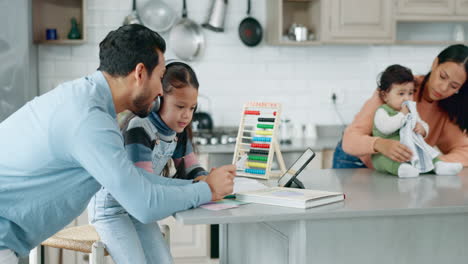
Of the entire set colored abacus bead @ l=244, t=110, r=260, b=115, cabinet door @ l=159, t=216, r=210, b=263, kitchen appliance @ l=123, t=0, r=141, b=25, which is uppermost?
kitchen appliance @ l=123, t=0, r=141, b=25

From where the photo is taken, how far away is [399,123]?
2.69 meters

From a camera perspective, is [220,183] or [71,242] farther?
[71,242]

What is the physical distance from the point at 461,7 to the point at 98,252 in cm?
346

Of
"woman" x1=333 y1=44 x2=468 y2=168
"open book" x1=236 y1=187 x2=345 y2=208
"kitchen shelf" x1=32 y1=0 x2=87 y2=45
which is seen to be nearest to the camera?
"open book" x1=236 y1=187 x2=345 y2=208

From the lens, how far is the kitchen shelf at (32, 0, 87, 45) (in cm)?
425

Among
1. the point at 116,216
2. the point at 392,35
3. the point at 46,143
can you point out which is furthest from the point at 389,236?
the point at 392,35

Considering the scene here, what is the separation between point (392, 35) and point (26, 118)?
325 cm

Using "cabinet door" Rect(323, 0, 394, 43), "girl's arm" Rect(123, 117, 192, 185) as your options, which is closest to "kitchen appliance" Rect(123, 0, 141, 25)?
"cabinet door" Rect(323, 0, 394, 43)

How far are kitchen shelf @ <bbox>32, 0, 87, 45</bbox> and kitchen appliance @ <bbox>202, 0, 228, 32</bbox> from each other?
90 cm

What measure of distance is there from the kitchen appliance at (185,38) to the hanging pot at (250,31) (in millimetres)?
318

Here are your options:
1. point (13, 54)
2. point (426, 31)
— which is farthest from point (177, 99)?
point (426, 31)

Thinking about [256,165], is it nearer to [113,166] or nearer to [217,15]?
[113,166]

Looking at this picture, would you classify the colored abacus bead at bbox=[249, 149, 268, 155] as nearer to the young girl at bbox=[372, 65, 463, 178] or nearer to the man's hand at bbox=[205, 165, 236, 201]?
the young girl at bbox=[372, 65, 463, 178]

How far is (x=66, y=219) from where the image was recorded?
1.87 meters
